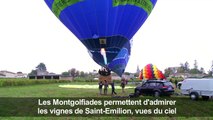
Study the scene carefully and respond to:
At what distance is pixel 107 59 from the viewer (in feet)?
86.2

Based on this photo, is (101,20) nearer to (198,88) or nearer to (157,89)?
(157,89)

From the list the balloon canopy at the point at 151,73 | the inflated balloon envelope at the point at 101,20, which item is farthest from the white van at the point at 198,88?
the balloon canopy at the point at 151,73

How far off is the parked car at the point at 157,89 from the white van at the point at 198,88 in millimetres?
1520

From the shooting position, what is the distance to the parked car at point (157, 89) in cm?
2706

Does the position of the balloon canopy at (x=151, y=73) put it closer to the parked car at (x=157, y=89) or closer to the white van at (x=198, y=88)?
the parked car at (x=157, y=89)

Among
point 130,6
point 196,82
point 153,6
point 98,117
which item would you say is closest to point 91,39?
point 130,6

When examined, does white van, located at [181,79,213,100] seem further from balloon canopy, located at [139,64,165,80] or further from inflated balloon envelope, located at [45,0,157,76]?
balloon canopy, located at [139,64,165,80]

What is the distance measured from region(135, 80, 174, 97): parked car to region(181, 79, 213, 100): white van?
1520 mm

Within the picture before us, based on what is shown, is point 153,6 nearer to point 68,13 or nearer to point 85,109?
point 68,13

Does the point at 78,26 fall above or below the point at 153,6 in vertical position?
below

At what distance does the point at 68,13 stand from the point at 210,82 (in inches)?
435

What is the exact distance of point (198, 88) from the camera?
24469 mm

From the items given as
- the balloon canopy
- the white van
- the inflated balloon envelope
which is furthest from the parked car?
the balloon canopy

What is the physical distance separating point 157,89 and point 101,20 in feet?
23.6
